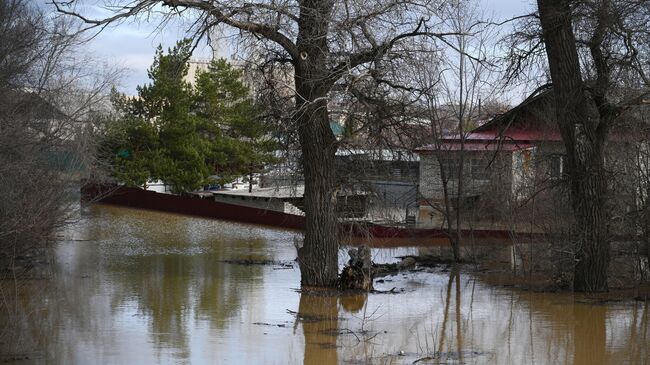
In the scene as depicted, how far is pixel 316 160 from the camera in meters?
22.4

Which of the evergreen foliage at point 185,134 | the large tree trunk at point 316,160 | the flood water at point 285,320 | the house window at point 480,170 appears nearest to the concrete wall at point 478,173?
the house window at point 480,170

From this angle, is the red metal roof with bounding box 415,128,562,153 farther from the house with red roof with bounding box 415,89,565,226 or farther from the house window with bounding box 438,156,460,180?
→ the house window with bounding box 438,156,460,180

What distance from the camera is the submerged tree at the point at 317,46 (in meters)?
20.5

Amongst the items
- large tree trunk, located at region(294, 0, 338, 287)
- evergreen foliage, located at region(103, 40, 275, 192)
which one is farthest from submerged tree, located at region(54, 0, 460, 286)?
evergreen foliage, located at region(103, 40, 275, 192)

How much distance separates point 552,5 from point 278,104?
6779 mm

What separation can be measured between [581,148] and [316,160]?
19.6 feet

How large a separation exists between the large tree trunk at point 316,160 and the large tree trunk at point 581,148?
5057 mm

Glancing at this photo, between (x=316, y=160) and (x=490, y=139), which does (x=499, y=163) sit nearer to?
(x=490, y=139)

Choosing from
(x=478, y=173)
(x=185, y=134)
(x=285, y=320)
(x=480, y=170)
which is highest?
(x=185, y=134)

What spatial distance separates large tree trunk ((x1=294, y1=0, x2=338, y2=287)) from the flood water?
3.30 feet

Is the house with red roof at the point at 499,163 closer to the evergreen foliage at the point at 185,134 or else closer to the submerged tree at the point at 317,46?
the submerged tree at the point at 317,46

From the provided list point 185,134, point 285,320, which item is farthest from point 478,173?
point 185,134

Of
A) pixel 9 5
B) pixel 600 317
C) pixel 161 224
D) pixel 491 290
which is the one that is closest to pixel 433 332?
pixel 600 317

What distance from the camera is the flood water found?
50.5ft
